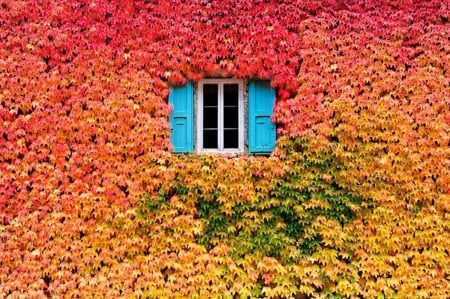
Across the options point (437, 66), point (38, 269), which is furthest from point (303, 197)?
point (38, 269)

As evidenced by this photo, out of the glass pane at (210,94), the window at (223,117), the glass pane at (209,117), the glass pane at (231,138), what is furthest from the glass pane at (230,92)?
the glass pane at (231,138)

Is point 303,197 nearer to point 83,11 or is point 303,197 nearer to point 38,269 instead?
point 38,269

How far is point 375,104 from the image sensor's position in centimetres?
907

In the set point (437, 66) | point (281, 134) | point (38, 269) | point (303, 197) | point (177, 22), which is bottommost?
point (38, 269)

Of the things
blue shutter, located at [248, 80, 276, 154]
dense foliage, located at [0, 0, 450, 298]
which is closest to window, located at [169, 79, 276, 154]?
blue shutter, located at [248, 80, 276, 154]

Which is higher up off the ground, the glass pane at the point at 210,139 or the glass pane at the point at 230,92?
the glass pane at the point at 230,92

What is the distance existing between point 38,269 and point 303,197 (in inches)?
162

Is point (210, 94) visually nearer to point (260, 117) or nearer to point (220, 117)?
point (220, 117)

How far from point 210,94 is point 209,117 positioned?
1.31 feet

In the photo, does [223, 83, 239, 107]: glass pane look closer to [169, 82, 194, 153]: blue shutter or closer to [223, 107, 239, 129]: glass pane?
[223, 107, 239, 129]: glass pane

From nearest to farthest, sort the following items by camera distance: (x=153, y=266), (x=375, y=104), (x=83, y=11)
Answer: (x=153, y=266)
(x=375, y=104)
(x=83, y=11)

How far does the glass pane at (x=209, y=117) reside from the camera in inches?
376

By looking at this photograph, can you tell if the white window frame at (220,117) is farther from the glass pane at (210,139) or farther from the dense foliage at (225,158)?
the dense foliage at (225,158)

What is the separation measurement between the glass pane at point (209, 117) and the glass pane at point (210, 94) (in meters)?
0.09
